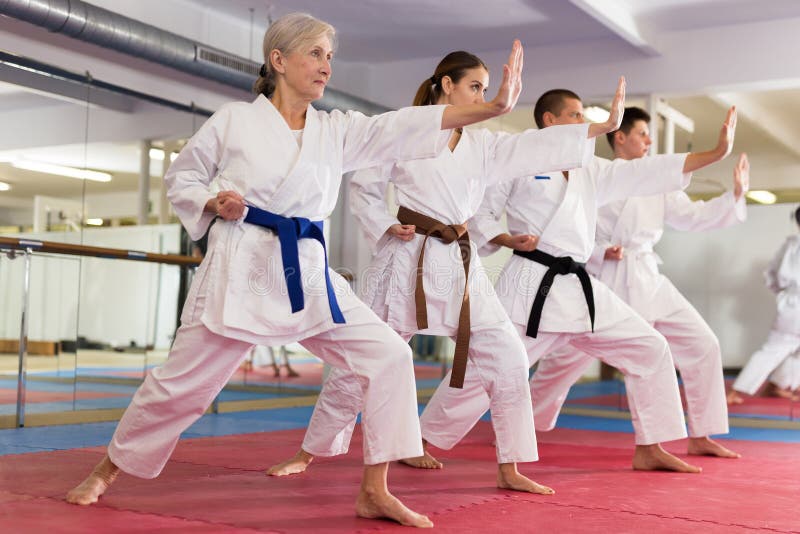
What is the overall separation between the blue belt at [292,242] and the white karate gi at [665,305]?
2064 mm

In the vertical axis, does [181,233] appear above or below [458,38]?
below

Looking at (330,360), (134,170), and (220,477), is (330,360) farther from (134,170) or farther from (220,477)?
(134,170)

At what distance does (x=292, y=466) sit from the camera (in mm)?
3582

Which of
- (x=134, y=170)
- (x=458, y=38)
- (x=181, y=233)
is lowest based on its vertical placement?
(x=181, y=233)

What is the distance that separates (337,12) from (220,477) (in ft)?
14.9

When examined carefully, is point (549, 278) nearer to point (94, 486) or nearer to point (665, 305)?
point (665, 305)

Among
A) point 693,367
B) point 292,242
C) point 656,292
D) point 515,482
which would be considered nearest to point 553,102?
point 656,292

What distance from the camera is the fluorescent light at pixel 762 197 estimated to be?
22.7 ft

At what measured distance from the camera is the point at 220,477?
3.45 m

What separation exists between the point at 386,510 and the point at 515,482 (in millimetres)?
802

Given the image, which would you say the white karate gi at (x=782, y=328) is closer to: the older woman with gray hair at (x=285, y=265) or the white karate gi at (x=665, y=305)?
the white karate gi at (x=665, y=305)

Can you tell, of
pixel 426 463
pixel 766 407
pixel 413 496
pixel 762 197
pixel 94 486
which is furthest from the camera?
pixel 762 197

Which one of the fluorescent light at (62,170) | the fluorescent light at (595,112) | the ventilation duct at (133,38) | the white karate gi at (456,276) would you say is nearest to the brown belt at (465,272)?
the white karate gi at (456,276)

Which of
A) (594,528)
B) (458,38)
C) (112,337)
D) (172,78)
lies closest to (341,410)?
(594,528)
